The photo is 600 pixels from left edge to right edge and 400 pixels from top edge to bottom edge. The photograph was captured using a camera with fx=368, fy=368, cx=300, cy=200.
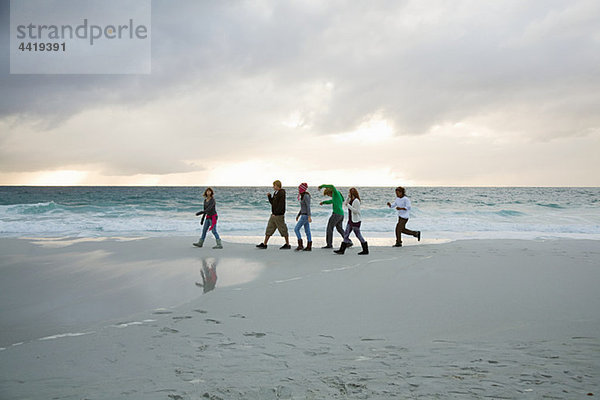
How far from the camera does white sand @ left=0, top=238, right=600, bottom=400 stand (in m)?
2.95

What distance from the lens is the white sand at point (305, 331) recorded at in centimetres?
295

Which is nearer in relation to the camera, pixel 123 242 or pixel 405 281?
pixel 405 281

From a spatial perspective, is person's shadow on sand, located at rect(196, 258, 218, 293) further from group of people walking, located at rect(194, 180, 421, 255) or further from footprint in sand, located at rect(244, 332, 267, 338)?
footprint in sand, located at rect(244, 332, 267, 338)

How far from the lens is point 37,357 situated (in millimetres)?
3562

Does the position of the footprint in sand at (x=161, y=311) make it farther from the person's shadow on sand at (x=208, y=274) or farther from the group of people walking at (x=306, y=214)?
the group of people walking at (x=306, y=214)

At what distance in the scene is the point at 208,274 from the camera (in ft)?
24.5

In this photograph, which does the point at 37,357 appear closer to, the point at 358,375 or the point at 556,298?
the point at 358,375

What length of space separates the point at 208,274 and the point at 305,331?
372cm

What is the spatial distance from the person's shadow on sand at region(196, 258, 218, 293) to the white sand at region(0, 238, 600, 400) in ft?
0.56

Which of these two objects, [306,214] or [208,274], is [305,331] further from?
[306,214]

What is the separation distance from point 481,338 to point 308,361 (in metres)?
2.02

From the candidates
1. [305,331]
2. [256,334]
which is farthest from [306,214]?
[256,334]

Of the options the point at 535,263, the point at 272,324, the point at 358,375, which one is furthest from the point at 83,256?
the point at 535,263

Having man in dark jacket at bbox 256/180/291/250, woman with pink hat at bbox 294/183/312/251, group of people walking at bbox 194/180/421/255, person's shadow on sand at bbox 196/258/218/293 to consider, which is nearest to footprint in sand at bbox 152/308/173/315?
person's shadow on sand at bbox 196/258/218/293
